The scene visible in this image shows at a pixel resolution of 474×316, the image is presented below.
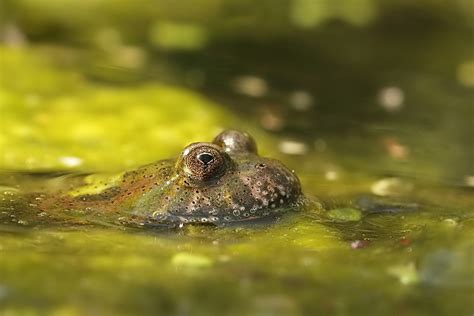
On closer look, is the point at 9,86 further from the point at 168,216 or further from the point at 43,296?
the point at 43,296

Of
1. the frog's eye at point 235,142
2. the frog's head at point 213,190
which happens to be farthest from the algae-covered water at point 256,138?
the frog's eye at point 235,142

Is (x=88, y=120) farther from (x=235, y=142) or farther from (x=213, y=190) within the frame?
(x=213, y=190)

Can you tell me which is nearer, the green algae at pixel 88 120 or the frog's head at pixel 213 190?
the frog's head at pixel 213 190

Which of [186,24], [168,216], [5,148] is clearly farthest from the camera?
[186,24]

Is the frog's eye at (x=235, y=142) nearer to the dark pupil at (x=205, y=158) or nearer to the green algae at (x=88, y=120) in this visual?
the dark pupil at (x=205, y=158)

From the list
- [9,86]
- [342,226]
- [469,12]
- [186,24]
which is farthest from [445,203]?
[469,12]

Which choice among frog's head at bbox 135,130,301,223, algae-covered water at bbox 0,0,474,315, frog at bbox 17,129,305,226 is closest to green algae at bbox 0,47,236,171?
algae-covered water at bbox 0,0,474,315
